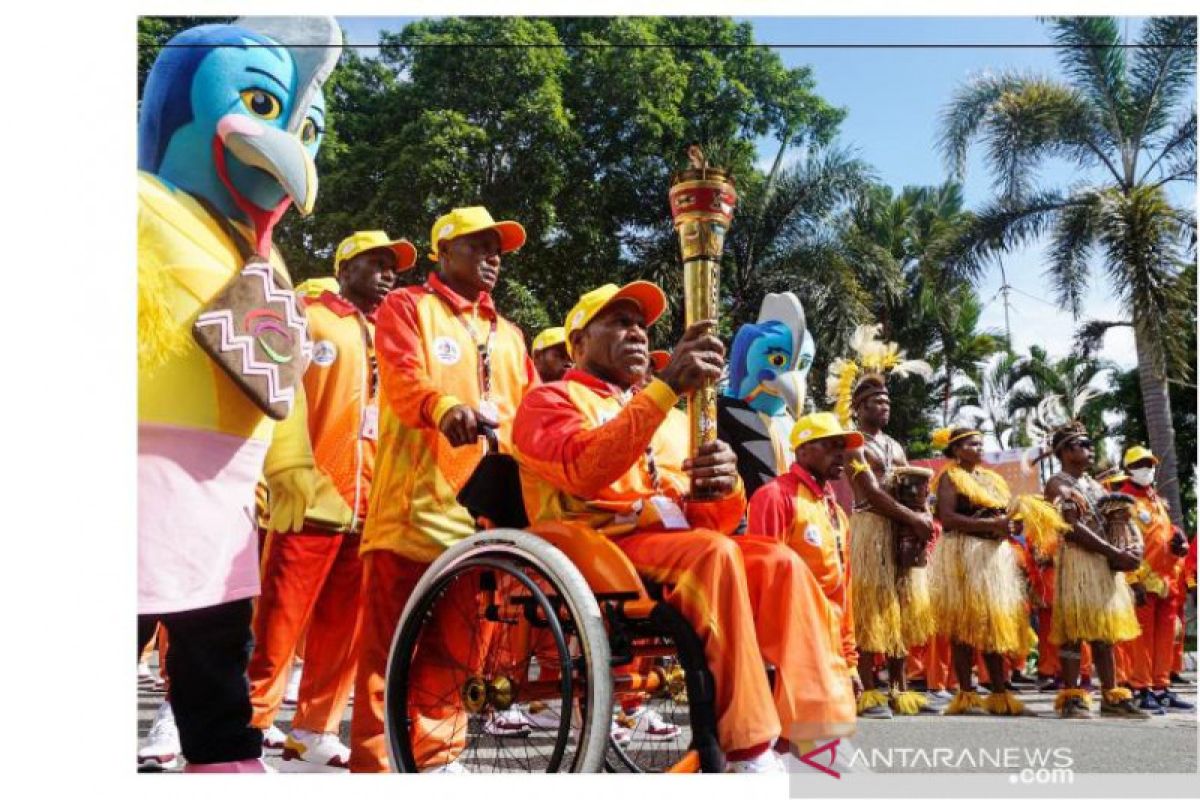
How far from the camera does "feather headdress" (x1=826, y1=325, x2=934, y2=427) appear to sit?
5.24m

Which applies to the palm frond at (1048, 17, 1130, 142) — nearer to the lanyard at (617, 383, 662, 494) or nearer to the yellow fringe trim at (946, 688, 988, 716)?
the lanyard at (617, 383, 662, 494)

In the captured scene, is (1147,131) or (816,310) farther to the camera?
(816,310)

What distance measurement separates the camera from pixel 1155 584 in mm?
7715

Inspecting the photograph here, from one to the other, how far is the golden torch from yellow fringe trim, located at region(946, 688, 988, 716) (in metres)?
2.55

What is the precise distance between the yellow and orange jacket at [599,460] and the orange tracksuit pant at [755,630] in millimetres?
204

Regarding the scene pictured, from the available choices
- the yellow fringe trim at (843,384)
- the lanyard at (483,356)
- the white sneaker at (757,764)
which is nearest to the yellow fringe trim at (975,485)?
the yellow fringe trim at (843,384)

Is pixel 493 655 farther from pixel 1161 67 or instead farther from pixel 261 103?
pixel 1161 67

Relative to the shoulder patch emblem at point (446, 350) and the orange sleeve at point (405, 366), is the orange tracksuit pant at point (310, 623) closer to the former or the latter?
the orange sleeve at point (405, 366)

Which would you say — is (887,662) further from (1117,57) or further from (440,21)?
(440,21)

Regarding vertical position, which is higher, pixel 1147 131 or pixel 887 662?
pixel 1147 131

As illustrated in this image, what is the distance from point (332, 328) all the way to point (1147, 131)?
312 cm

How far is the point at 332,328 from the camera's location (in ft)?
15.1

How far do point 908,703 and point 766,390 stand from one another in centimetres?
150

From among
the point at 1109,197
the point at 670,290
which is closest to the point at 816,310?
the point at 670,290
